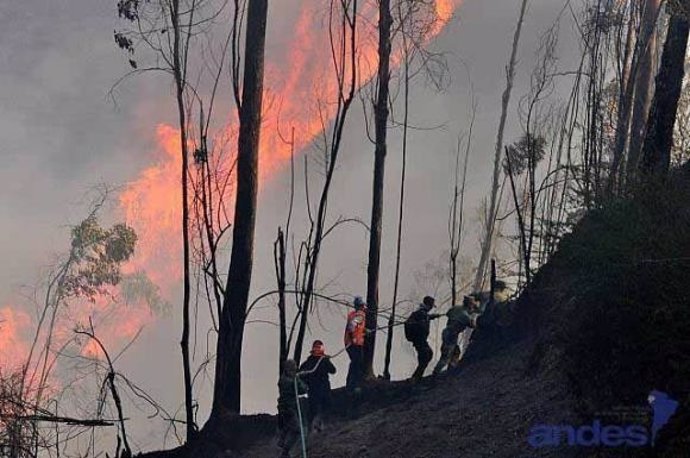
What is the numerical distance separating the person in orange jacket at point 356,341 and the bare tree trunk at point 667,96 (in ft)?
18.7

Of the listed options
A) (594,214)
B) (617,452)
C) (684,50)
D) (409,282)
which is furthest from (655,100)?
(409,282)

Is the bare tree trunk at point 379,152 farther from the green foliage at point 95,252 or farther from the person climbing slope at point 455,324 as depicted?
the green foliage at point 95,252

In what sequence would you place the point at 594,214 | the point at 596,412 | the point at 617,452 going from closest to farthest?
1. the point at 617,452
2. the point at 596,412
3. the point at 594,214

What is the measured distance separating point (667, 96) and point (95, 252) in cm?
2877

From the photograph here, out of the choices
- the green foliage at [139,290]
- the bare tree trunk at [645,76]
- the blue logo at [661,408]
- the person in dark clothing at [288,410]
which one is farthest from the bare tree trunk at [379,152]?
the green foliage at [139,290]

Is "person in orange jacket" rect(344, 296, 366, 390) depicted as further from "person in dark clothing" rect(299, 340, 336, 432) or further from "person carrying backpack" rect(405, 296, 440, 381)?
"person in dark clothing" rect(299, 340, 336, 432)

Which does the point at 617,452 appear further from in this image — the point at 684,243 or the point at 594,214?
the point at 594,214

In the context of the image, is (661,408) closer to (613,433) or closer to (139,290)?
(613,433)

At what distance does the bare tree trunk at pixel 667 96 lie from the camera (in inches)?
352

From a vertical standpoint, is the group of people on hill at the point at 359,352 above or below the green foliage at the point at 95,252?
below

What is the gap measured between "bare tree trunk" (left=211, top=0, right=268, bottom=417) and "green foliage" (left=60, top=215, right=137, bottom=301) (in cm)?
2188

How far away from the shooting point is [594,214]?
8727mm

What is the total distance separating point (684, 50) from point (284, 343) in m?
7.76

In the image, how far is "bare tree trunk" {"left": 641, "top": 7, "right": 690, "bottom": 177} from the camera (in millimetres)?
8953
